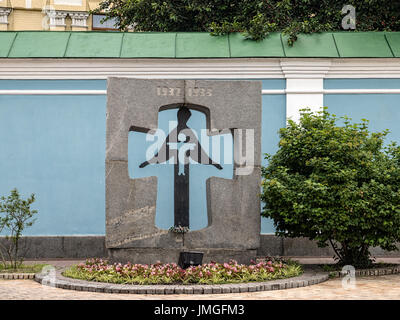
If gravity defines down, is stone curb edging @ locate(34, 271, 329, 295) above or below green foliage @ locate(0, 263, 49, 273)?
below

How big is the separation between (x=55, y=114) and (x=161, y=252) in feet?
13.7

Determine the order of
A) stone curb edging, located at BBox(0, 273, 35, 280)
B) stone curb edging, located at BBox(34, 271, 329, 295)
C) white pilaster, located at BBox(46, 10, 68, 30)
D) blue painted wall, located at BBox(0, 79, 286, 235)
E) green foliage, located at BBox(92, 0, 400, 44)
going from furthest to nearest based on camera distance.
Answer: white pilaster, located at BBox(46, 10, 68, 30) → green foliage, located at BBox(92, 0, 400, 44) → blue painted wall, located at BBox(0, 79, 286, 235) → stone curb edging, located at BBox(0, 273, 35, 280) → stone curb edging, located at BBox(34, 271, 329, 295)

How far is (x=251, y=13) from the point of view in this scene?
17.2 m

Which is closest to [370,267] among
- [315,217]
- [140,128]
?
[315,217]

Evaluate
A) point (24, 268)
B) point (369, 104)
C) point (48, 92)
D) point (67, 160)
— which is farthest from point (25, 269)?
point (369, 104)

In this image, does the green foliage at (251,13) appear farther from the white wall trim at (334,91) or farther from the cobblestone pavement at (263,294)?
the cobblestone pavement at (263,294)

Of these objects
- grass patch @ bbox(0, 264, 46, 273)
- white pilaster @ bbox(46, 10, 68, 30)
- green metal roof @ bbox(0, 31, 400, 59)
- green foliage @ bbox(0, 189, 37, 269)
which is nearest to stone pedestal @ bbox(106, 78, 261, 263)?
grass patch @ bbox(0, 264, 46, 273)

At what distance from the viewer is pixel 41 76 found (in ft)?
42.2

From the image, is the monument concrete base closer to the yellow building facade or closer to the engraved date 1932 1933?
the engraved date 1932 1933


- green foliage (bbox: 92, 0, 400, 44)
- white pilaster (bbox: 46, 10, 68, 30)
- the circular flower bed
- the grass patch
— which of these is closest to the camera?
the circular flower bed

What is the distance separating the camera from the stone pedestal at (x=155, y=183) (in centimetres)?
1021

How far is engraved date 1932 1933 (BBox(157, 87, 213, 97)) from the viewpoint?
10.5m

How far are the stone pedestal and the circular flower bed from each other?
0.35 m

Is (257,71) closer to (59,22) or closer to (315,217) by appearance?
(315,217)
